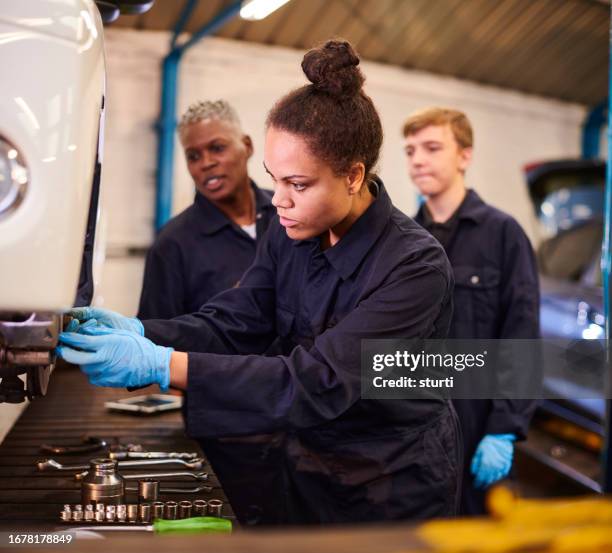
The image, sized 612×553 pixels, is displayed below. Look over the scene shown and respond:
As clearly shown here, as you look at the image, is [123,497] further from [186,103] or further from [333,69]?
[186,103]

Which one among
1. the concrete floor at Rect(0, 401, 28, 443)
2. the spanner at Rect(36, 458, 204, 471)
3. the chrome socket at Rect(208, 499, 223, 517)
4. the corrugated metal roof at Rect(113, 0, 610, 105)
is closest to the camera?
the chrome socket at Rect(208, 499, 223, 517)

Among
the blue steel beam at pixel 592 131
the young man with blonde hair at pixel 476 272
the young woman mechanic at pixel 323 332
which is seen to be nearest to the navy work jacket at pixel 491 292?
the young man with blonde hair at pixel 476 272

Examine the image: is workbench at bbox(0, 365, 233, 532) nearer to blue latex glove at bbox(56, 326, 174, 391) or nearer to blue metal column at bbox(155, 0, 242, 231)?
blue latex glove at bbox(56, 326, 174, 391)

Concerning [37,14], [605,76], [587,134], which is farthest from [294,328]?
[587,134]

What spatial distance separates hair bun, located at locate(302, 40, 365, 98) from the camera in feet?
3.98

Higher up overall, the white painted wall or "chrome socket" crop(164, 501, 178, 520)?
the white painted wall

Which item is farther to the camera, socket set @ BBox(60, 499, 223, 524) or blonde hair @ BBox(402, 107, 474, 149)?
blonde hair @ BBox(402, 107, 474, 149)

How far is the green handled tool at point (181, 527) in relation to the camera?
97 cm

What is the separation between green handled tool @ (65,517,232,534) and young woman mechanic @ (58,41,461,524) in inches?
6.5

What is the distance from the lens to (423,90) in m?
5.10

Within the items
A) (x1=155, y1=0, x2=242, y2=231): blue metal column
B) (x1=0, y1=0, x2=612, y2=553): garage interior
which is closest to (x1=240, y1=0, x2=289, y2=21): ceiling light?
(x1=0, y1=0, x2=612, y2=553): garage interior

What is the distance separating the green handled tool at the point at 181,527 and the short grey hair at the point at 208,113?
1253 millimetres

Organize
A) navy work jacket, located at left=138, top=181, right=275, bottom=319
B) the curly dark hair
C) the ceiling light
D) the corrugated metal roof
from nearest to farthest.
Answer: the curly dark hair
the ceiling light
navy work jacket, located at left=138, top=181, right=275, bottom=319
the corrugated metal roof

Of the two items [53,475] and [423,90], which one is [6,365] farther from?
[423,90]
